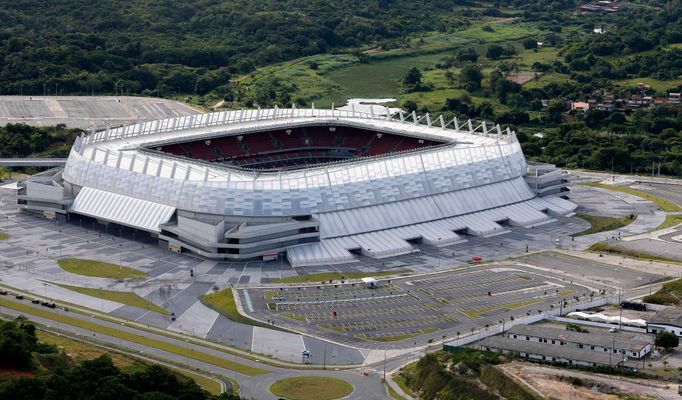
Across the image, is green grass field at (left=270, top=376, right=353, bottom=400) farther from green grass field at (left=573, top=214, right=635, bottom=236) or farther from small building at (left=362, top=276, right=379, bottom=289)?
green grass field at (left=573, top=214, right=635, bottom=236)

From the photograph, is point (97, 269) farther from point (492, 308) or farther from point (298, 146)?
point (298, 146)

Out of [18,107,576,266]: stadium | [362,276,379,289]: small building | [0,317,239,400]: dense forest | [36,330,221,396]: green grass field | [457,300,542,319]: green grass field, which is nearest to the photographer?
[0,317,239,400]: dense forest

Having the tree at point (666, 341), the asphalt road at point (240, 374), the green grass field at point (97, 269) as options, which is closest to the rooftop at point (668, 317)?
the tree at point (666, 341)

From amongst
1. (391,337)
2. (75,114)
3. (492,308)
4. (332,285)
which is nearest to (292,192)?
(332,285)

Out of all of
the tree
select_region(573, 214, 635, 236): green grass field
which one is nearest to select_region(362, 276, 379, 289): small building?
the tree

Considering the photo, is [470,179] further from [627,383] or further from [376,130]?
[627,383]

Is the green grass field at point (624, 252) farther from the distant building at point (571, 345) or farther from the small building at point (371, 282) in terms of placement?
the distant building at point (571, 345)
